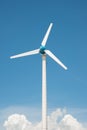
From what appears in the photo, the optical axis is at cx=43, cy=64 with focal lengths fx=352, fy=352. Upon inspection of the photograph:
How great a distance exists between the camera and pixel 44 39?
271 ft

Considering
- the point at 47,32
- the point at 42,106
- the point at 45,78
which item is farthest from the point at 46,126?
the point at 47,32

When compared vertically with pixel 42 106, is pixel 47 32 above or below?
above

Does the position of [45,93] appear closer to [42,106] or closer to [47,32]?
[42,106]

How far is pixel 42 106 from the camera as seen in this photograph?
7569 centimetres

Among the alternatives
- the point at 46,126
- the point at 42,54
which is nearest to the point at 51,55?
the point at 42,54

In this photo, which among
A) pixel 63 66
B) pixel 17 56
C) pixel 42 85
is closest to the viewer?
pixel 63 66

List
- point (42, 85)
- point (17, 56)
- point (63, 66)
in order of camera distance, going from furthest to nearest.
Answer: point (17, 56), point (42, 85), point (63, 66)

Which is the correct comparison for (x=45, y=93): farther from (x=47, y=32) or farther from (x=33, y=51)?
(x=47, y=32)

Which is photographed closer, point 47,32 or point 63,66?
point 63,66

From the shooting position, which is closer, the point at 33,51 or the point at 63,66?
the point at 63,66

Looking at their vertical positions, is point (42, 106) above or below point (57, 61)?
below

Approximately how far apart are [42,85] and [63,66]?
796cm

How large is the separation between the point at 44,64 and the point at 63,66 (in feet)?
27.4

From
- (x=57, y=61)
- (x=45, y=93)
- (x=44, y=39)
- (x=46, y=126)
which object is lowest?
(x=46, y=126)
